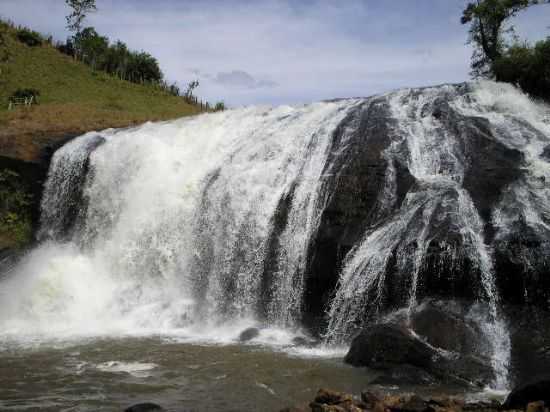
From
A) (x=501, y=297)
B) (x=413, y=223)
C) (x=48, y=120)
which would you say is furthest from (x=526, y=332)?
(x=48, y=120)

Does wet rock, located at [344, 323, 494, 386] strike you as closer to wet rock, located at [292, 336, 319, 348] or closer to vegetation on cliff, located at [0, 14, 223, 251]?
wet rock, located at [292, 336, 319, 348]

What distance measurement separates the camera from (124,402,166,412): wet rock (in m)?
7.77

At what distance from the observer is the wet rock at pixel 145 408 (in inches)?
306

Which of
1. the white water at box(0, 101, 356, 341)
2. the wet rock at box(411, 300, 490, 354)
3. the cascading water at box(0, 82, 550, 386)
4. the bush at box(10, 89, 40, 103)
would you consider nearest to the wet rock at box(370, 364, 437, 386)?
the wet rock at box(411, 300, 490, 354)

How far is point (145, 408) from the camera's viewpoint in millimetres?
7809

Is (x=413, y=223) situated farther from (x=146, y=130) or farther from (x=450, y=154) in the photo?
(x=146, y=130)

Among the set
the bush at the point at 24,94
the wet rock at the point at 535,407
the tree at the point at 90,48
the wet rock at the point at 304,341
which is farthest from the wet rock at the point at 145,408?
the tree at the point at 90,48

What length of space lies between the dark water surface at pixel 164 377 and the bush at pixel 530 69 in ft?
43.5

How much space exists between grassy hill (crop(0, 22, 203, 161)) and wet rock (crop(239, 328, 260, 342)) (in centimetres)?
1439

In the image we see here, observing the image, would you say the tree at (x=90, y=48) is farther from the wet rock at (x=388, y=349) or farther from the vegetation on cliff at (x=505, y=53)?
the wet rock at (x=388, y=349)

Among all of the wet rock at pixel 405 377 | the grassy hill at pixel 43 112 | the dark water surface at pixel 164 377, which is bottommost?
the dark water surface at pixel 164 377

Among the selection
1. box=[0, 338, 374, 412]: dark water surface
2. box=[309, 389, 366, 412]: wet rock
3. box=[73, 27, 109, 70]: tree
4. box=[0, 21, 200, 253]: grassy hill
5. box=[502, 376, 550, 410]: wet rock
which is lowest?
box=[0, 338, 374, 412]: dark water surface

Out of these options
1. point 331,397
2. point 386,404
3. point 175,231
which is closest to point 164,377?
point 331,397

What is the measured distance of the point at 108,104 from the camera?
126 ft
